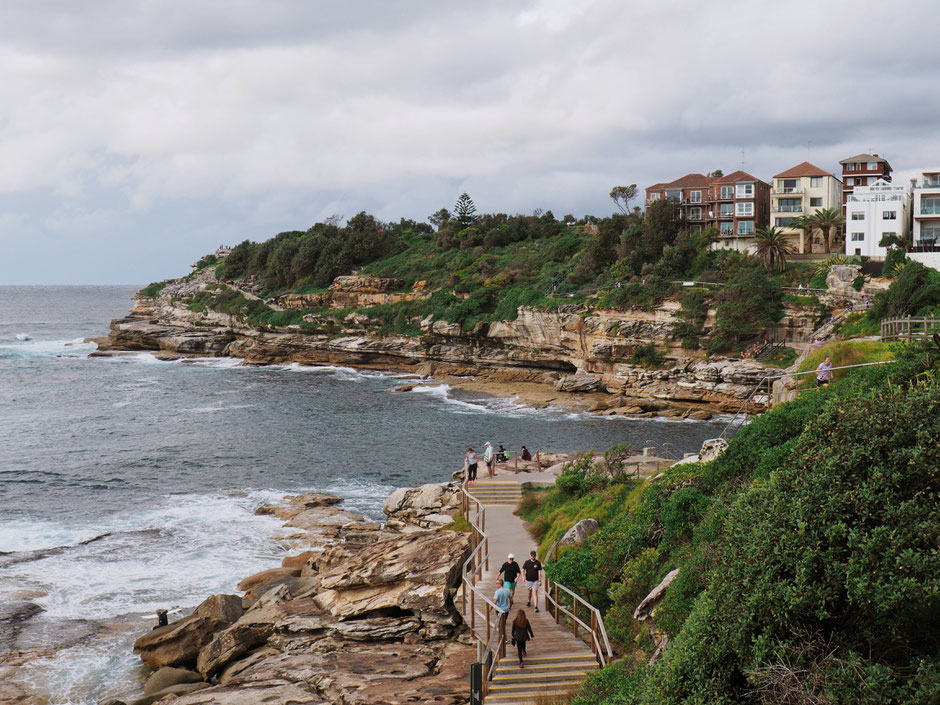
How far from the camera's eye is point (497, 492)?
27.8 m

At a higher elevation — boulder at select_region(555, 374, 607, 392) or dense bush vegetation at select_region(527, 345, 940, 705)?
dense bush vegetation at select_region(527, 345, 940, 705)

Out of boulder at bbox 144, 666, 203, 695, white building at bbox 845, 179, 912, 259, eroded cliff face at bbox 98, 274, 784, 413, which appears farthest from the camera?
white building at bbox 845, 179, 912, 259

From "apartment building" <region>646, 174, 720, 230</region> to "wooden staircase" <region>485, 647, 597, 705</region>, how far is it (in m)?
64.0

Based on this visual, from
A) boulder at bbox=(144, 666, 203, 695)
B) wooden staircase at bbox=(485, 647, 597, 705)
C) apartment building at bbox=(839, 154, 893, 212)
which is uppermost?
apartment building at bbox=(839, 154, 893, 212)

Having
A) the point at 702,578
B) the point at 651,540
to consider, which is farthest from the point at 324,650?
the point at 702,578

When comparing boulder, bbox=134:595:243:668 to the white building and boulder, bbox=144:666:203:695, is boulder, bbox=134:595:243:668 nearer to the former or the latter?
boulder, bbox=144:666:203:695

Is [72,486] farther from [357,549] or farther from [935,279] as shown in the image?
[935,279]

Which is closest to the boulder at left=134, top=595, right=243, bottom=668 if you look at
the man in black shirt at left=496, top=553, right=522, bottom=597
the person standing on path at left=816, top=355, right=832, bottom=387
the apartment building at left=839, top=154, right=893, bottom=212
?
the man in black shirt at left=496, top=553, right=522, bottom=597

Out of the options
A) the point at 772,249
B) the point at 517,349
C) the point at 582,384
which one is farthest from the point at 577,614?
the point at 772,249

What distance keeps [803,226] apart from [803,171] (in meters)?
7.17

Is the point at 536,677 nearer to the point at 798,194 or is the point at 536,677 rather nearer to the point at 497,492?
the point at 497,492

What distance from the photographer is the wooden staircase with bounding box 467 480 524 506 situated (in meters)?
27.2

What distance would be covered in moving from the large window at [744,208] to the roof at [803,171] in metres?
3.32

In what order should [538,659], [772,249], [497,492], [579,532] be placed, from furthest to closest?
[772,249] < [497,492] < [579,532] < [538,659]
